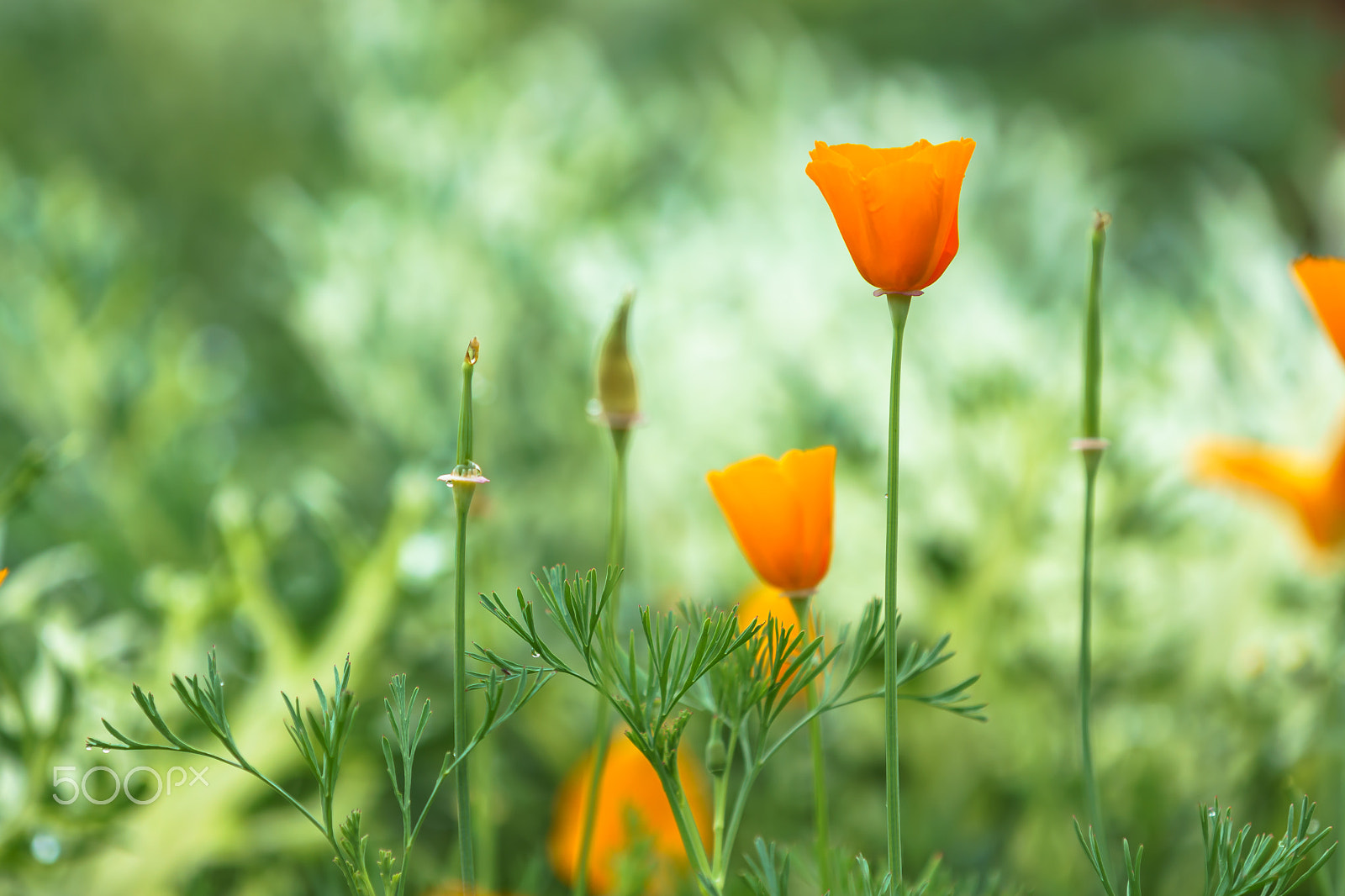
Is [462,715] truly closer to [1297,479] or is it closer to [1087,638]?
[1087,638]

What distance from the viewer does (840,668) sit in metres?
0.52

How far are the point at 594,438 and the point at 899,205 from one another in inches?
17.2

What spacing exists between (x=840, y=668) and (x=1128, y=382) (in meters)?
0.22

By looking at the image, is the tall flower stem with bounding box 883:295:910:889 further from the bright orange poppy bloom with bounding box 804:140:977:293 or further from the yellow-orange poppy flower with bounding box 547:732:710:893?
the yellow-orange poppy flower with bounding box 547:732:710:893

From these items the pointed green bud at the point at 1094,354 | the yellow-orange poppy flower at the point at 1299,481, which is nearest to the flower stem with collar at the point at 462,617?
the pointed green bud at the point at 1094,354

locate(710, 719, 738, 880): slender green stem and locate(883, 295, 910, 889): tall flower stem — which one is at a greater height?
locate(883, 295, 910, 889): tall flower stem

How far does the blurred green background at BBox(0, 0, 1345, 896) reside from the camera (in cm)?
39

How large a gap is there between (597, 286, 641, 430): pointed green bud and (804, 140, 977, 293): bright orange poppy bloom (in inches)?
2.3

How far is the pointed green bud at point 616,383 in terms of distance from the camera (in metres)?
0.23

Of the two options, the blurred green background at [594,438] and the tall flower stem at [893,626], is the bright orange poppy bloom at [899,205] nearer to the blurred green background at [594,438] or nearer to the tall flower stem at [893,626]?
the tall flower stem at [893,626]

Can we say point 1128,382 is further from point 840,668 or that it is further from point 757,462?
point 757,462

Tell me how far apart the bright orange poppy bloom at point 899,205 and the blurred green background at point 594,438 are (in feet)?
0.53

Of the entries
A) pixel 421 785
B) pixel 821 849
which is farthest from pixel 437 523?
pixel 821 849

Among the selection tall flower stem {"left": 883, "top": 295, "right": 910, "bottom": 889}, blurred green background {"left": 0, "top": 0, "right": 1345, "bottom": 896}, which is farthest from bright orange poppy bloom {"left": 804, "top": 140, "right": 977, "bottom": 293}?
blurred green background {"left": 0, "top": 0, "right": 1345, "bottom": 896}
